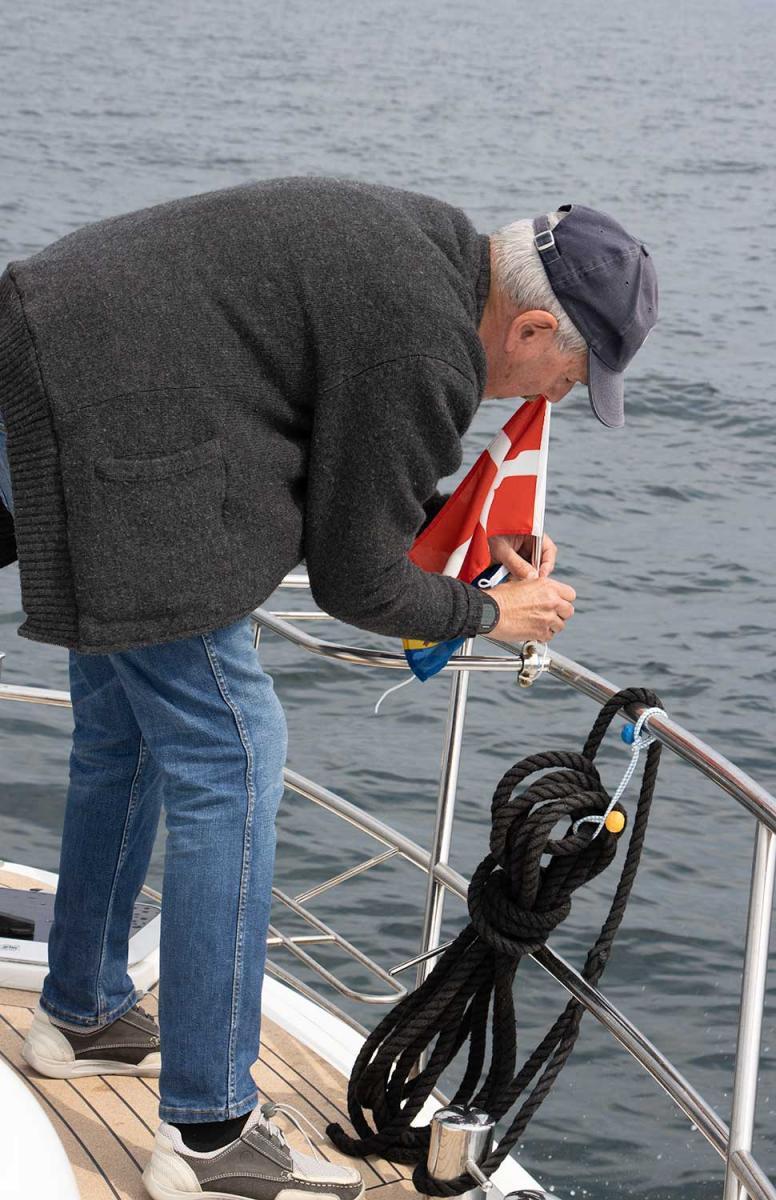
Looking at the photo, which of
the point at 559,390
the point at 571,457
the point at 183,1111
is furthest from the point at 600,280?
the point at 571,457

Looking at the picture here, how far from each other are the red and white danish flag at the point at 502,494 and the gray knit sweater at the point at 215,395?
0.39 metres

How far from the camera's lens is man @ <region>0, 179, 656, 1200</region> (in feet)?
5.69

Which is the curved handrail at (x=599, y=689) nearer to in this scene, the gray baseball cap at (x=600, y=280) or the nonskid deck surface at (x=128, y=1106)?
the gray baseball cap at (x=600, y=280)

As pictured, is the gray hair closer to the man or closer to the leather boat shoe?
the man

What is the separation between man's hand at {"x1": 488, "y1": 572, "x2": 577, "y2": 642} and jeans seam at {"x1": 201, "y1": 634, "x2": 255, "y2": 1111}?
0.38 metres

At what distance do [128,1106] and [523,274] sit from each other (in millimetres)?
1279

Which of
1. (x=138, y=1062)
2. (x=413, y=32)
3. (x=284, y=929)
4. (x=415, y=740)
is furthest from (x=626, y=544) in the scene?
(x=413, y=32)

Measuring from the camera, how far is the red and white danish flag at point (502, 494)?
2.20 m

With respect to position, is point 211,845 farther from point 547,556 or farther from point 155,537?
point 547,556

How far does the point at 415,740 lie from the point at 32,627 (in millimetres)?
5267

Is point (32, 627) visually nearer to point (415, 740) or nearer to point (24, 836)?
point (24, 836)

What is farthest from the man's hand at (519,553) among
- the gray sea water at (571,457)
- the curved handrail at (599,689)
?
the gray sea water at (571,457)

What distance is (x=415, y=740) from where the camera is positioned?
23.0 feet

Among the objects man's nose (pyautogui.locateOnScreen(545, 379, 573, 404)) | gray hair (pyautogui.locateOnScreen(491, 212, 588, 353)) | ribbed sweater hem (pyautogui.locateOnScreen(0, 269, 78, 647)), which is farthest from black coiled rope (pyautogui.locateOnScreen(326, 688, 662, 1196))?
ribbed sweater hem (pyautogui.locateOnScreen(0, 269, 78, 647))
